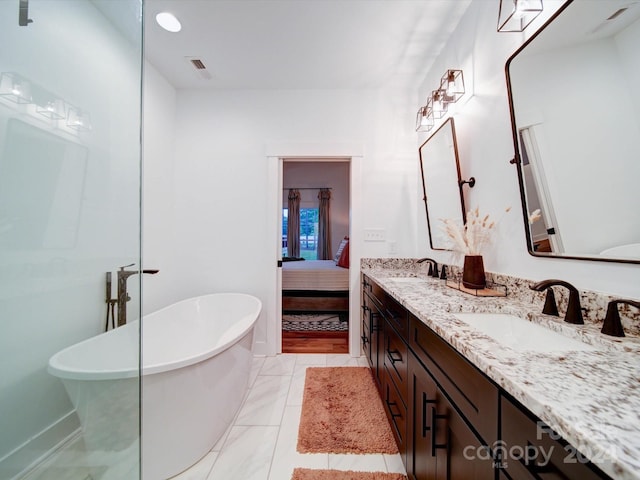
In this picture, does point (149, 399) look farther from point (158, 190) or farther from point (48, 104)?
point (158, 190)

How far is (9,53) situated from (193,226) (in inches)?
64.3

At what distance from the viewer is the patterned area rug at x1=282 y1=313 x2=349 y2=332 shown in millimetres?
3070

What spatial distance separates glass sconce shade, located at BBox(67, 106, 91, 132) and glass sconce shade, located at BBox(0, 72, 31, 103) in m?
0.16

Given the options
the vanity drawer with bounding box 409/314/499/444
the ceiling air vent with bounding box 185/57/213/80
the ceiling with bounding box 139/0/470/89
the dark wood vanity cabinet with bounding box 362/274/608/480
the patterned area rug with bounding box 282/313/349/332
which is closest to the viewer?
the dark wood vanity cabinet with bounding box 362/274/608/480

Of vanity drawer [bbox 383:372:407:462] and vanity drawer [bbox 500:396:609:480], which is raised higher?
vanity drawer [bbox 500:396:609:480]

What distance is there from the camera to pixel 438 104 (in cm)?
186

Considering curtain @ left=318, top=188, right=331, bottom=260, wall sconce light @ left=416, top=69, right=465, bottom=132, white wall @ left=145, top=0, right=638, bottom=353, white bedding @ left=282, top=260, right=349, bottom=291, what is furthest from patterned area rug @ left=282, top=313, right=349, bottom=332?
curtain @ left=318, top=188, right=331, bottom=260

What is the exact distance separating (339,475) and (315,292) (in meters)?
2.34


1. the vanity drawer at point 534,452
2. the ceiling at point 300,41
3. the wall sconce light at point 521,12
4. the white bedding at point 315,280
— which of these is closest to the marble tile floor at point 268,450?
the vanity drawer at point 534,452

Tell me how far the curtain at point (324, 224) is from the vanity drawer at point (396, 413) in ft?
16.4

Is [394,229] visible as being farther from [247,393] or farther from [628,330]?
[247,393]

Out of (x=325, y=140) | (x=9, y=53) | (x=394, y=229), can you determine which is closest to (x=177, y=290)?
(x=9, y=53)

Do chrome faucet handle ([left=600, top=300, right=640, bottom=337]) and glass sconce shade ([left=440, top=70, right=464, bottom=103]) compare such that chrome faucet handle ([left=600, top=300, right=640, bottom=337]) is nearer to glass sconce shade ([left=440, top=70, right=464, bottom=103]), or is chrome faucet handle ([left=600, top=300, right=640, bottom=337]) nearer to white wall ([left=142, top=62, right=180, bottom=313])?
glass sconce shade ([left=440, top=70, right=464, bottom=103])

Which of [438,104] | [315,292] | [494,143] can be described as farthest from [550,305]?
[315,292]
